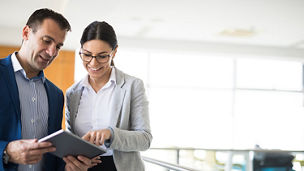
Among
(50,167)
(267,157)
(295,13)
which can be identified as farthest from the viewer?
(295,13)

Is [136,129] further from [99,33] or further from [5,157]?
[5,157]

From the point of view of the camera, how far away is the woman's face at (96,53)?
1985 millimetres

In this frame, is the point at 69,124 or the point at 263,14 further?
the point at 263,14

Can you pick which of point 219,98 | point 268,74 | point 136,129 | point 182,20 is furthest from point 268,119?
point 136,129

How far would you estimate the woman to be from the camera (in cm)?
196

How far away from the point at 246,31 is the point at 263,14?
1.52 m

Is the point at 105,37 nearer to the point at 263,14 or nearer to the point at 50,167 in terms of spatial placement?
the point at 50,167

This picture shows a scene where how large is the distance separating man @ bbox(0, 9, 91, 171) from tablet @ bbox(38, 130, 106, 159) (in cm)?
6

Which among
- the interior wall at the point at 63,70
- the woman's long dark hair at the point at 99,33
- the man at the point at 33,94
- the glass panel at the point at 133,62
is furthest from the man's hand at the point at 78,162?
the glass panel at the point at 133,62

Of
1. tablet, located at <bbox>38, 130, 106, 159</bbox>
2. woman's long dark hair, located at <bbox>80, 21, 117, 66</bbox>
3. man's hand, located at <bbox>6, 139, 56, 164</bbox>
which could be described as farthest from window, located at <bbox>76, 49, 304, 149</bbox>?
man's hand, located at <bbox>6, 139, 56, 164</bbox>

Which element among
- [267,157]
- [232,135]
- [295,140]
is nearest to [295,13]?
[267,157]

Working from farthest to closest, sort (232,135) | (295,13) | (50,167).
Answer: (232,135), (295,13), (50,167)

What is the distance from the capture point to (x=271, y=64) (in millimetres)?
11500

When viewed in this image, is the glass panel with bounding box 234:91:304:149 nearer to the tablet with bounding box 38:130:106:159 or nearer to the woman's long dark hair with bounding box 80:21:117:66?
the woman's long dark hair with bounding box 80:21:117:66
